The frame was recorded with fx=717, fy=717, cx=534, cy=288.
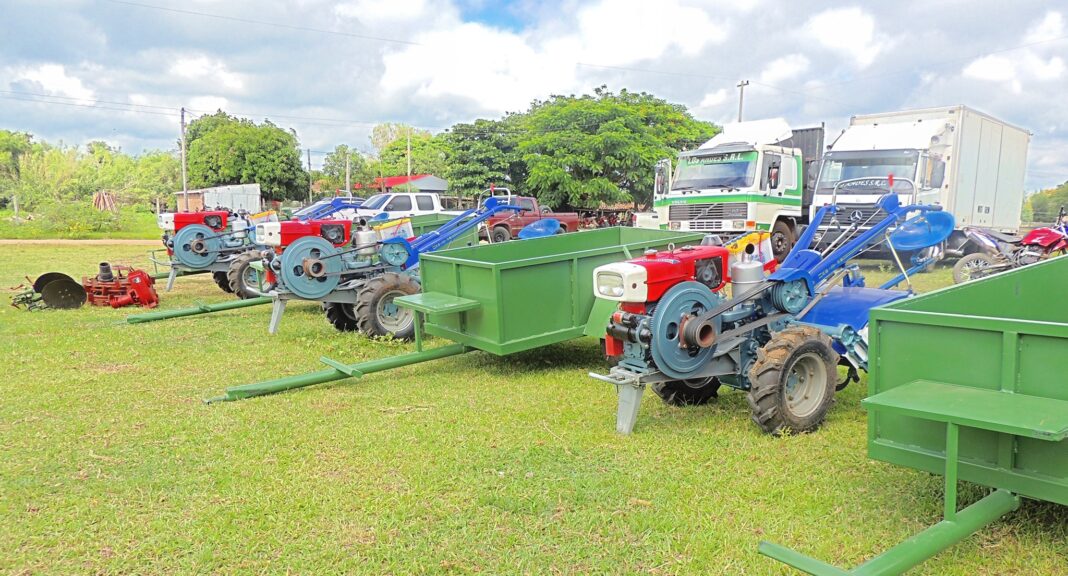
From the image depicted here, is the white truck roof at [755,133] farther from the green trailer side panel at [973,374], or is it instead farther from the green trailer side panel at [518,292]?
the green trailer side panel at [973,374]

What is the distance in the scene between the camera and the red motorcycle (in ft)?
34.5

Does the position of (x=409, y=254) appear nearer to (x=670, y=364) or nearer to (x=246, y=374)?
(x=246, y=374)

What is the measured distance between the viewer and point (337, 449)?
15.2ft

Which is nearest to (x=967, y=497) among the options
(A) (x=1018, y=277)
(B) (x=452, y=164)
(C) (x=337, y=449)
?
(A) (x=1018, y=277)

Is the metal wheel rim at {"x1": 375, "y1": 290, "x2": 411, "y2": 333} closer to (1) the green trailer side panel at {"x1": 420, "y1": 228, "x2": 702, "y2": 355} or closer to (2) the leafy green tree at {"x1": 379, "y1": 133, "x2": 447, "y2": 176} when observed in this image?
(1) the green trailer side panel at {"x1": 420, "y1": 228, "x2": 702, "y2": 355}

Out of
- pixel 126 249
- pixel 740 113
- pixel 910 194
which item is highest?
pixel 740 113

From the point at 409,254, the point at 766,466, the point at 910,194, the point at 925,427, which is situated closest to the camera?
the point at 925,427

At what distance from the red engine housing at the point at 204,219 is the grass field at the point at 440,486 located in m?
6.07

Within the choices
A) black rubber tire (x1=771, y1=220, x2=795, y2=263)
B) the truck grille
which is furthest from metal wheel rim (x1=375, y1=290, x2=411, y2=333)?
black rubber tire (x1=771, y1=220, x2=795, y2=263)

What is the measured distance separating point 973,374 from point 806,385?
1.81 meters

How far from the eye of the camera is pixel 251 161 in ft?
137

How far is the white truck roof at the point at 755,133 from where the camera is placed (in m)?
14.4

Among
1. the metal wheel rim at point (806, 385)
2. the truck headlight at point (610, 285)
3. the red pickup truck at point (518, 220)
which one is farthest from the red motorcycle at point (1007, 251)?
the red pickup truck at point (518, 220)

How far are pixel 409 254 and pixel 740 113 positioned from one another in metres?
31.2
